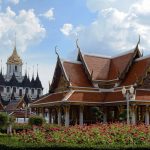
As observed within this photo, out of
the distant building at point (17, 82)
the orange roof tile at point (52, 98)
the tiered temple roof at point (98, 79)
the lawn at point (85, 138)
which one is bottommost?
the lawn at point (85, 138)

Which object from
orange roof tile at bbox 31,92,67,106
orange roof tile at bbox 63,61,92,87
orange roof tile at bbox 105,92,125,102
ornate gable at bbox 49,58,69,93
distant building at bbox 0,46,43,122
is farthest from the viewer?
distant building at bbox 0,46,43,122

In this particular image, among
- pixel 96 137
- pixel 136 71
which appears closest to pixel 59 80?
pixel 136 71

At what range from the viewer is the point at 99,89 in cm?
3083

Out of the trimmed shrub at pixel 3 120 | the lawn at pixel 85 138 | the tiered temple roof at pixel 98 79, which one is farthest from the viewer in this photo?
the tiered temple roof at pixel 98 79

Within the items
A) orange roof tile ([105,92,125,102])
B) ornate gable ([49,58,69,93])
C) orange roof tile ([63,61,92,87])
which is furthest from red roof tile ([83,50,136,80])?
ornate gable ([49,58,69,93])

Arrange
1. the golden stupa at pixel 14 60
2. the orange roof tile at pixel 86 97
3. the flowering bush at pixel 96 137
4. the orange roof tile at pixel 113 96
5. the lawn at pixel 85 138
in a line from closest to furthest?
the lawn at pixel 85 138 → the flowering bush at pixel 96 137 → the orange roof tile at pixel 113 96 → the orange roof tile at pixel 86 97 → the golden stupa at pixel 14 60

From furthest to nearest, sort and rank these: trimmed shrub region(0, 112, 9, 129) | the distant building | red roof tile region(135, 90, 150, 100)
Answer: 1. the distant building
2. red roof tile region(135, 90, 150, 100)
3. trimmed shrub region(0, 112, 9, 129)

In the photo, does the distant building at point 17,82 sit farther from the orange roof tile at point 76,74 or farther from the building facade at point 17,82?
the orange roof tile at point 76,74

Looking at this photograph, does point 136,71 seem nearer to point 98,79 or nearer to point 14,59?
point 98,79

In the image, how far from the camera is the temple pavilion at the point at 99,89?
27.2 metres

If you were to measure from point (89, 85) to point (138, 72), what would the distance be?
452 cm

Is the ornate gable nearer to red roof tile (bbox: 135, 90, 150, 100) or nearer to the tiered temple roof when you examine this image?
the tiered temple roof

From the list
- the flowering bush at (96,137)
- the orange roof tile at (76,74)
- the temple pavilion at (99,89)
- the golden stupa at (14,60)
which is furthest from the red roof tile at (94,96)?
the golden stupa at (14,60)

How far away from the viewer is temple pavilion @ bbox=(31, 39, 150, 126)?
27.2 meters
